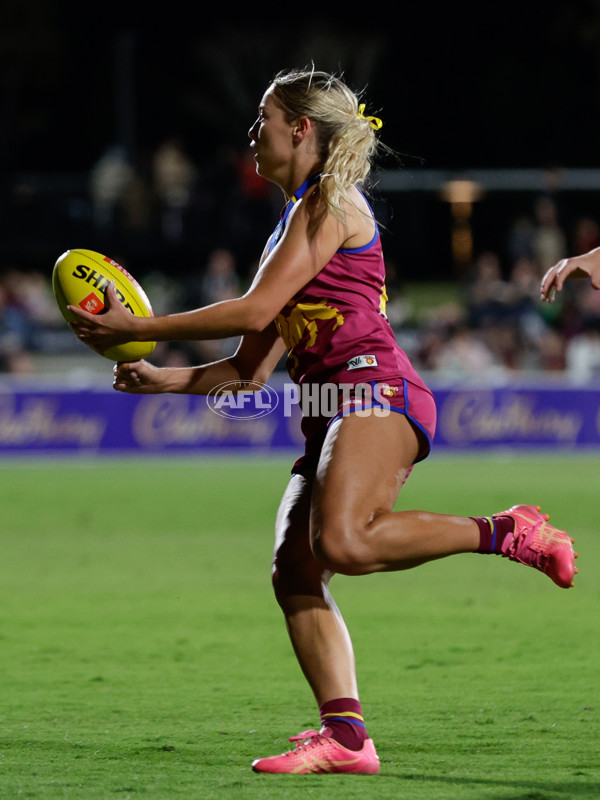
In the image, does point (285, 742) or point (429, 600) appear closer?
point (285, 742)

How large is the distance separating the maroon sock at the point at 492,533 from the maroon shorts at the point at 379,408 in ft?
1.09

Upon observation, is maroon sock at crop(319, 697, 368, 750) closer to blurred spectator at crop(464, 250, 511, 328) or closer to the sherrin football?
the sherrin football

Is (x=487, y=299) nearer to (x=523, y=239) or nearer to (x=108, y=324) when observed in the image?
(x=523, y=239)

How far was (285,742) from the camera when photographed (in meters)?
4.69

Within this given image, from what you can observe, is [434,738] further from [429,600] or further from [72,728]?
[429,600]

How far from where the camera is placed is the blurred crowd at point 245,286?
58.0 feet

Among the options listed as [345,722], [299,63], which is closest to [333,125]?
[345,722]

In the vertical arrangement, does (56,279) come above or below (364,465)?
above

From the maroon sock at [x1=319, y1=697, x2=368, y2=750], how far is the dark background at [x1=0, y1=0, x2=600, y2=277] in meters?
18.5

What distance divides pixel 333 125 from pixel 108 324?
101 cm

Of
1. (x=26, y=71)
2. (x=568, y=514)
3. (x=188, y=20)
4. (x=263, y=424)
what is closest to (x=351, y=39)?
(x=188, y=20)

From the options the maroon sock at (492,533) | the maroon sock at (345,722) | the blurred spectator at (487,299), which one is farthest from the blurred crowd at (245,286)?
the maroon sock at (345,722)

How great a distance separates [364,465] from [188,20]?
34.5 meters

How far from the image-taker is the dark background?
28.4m
